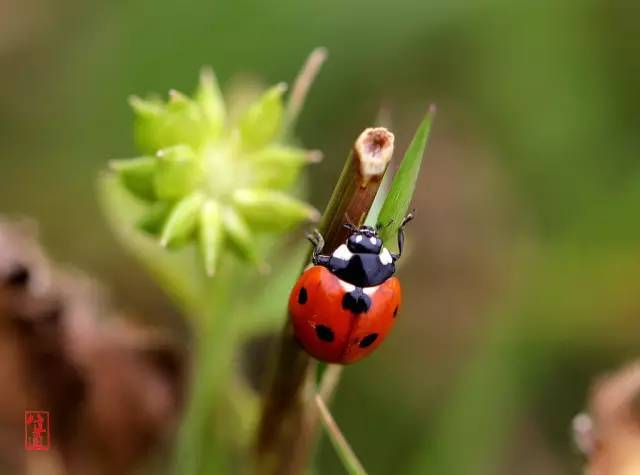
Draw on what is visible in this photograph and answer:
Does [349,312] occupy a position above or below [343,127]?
below

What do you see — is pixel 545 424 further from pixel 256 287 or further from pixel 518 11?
pixel 518 11

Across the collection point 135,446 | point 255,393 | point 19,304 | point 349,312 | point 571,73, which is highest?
point 571,73

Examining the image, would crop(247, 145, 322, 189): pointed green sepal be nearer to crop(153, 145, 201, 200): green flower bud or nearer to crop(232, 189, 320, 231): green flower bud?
crop(232, 189, 320, 231): green flower bud

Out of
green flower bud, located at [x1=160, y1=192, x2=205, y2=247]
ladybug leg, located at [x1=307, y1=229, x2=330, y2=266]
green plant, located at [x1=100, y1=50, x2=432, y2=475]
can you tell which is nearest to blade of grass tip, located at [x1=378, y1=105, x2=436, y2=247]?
green plant, located at [x1=100, y1=50, x2=432, y2=475]

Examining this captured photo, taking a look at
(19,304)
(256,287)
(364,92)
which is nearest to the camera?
(19,304)

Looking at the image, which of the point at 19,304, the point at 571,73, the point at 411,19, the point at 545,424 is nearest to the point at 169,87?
the point at 411,19

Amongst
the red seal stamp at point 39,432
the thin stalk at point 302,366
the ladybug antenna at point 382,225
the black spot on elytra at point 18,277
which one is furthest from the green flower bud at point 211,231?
the red seal stamp at point 39,432

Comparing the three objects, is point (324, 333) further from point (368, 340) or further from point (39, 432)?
point (39, 432)
